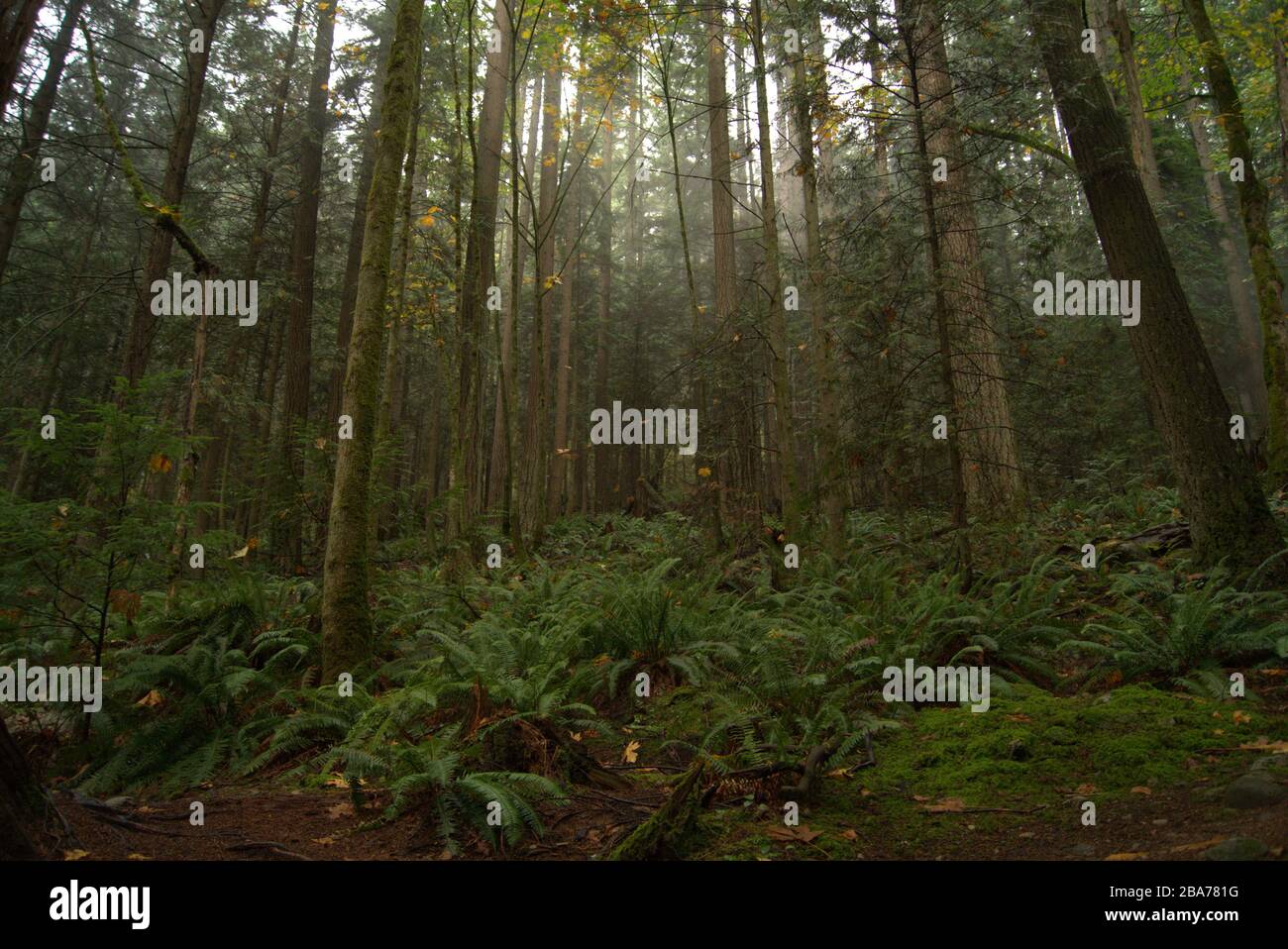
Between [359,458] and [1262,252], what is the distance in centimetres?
1062

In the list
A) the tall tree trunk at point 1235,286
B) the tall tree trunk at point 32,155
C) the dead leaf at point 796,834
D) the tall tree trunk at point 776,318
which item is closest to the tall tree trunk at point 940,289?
the tall tree trunk at point 776,318

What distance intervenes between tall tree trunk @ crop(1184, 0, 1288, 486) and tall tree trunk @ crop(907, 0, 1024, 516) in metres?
2.79

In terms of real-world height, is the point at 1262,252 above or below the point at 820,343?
above

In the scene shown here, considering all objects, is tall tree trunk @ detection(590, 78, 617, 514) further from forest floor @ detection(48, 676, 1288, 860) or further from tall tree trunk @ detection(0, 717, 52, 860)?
tall tree trunk @ detection(0, 717, 52, 860)

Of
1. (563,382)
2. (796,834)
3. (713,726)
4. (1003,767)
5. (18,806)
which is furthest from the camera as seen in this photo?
(563,382)

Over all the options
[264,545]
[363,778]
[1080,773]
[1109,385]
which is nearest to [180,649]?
[363,778]

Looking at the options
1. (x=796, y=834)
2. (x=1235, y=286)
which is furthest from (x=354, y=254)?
(x=1235, y=286)

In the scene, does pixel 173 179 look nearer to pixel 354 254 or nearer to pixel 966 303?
pixel 354 254

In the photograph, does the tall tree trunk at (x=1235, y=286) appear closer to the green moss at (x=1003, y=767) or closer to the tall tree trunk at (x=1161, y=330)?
the tall tree trunk at (x=1161, y=330)

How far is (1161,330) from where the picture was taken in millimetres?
6668

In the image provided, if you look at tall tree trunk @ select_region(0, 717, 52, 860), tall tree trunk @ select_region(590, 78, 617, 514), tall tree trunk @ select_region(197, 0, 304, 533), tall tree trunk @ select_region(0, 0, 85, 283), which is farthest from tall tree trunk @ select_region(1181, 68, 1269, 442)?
tall tree trunk @ select_region(0, 0, 85, 283)

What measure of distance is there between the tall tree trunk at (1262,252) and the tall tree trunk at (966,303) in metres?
2.79

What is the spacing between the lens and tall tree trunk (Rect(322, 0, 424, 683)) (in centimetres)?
609

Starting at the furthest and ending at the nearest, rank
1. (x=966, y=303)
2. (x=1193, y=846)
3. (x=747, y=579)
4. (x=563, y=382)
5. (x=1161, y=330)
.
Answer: (x=563, y=382) → (x=747, y=579) → (x=966, y=303) → (x=1161, y=330) → (x=1193, y=846)
